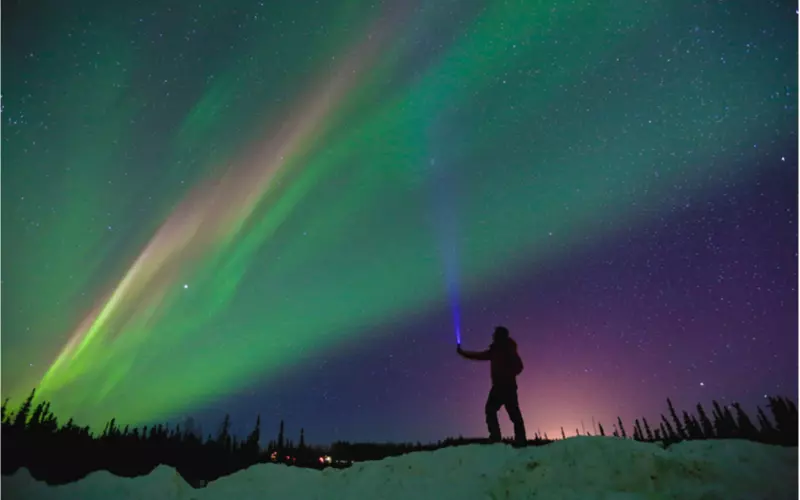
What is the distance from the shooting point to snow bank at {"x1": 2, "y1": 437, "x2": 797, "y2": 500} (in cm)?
604

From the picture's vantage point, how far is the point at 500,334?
31.8 feet

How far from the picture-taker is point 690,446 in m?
7.26

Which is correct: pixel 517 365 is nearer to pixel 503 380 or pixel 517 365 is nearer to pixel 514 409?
pixel 503 380

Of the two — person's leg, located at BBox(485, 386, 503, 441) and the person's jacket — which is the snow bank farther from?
the person's jacket

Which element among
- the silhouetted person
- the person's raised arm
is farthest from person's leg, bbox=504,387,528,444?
the person's raised arm

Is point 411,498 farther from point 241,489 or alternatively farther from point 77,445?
point 77,445

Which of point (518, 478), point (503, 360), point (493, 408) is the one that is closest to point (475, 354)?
point (503, 360)

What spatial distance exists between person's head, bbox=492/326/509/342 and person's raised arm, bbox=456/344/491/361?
1.21 feet

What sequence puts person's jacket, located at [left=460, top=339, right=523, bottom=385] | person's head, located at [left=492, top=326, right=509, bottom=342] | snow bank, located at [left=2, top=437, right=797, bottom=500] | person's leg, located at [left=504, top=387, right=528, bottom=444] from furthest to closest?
person's head, located at [left=492, top=326, right=509, bottom=342]
person's jacket, located at [left=460, top=339, right=523, bottom=385]
person's leg, located at [left=504, top=387, right=528, bottom=444]
snow bank, located at [left=2, top=437, right=797, bottom=500]

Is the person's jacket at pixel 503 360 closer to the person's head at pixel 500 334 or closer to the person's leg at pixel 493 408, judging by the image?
the person's head at pixel 500 334

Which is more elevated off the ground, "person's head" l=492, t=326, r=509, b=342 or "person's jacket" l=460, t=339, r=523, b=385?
"person's head" l=492, t=326, r=509, b=342

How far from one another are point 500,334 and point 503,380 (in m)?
1.05

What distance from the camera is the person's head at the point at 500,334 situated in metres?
9.63

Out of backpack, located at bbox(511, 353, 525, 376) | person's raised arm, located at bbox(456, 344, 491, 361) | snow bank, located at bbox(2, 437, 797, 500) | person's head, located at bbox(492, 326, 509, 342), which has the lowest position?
snow bank, located at bbox(2, 437, 797, 500)
